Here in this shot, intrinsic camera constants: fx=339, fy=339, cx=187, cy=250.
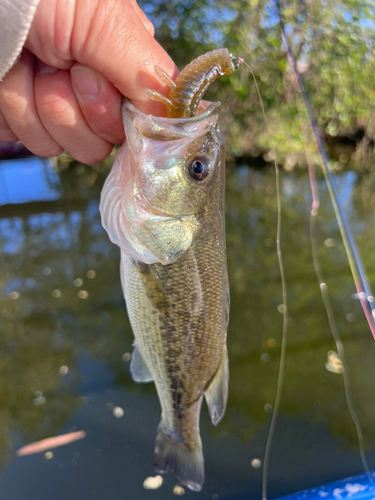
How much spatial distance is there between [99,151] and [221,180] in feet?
1.64

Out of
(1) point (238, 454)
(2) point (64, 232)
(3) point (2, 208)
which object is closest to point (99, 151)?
(1) point (238, 454)

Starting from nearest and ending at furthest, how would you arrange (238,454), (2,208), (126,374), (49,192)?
(238,454) < (126,374) < (2,208) < (49,192)

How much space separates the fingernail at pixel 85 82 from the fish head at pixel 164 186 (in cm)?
11

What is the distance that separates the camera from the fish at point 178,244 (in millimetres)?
1067

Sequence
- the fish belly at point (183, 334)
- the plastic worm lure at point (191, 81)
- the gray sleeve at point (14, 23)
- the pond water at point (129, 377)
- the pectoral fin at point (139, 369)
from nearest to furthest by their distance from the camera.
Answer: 1. the gray sleeve at point (14, 23)
2. the plastic worm lure at point (191, 81)
3. the fish belly at point (183, 334)
4. the pectoral fin at point (139, 369)
5. the pond water at point (129, 377)

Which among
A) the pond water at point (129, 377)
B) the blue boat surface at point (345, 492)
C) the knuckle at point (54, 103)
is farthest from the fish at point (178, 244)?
the pond water at point (129, 377)

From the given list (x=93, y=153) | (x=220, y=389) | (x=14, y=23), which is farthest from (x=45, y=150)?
(x=220, y=389)

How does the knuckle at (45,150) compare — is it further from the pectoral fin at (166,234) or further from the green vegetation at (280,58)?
the green vegetation at (280,58)

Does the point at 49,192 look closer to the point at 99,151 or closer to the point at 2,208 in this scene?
the point at 2,208

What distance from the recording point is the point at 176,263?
1.23 metres

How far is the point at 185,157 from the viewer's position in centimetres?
113

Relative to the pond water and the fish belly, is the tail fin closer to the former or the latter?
the fish belly

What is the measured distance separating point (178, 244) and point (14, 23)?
30.5 inches

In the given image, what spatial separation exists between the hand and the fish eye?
0.19m
